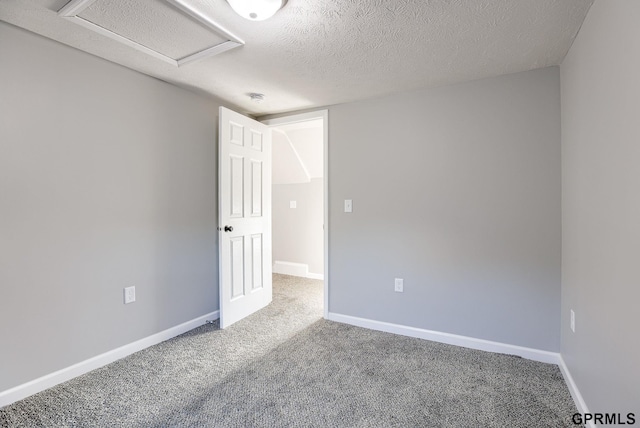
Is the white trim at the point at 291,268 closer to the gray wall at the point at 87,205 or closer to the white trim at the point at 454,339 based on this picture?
the white trim at the point at 454,339

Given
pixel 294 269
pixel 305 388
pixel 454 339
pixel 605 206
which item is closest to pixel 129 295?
pixel 305 388

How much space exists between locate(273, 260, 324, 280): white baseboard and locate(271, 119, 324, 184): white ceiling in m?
1.26

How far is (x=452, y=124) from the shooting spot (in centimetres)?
241

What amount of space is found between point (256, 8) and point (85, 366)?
7.65ft

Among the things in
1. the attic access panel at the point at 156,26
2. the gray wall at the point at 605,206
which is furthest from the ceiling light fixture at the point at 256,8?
the gray wall at the point at 605,206

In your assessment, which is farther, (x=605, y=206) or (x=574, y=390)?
(x=574, y=390)

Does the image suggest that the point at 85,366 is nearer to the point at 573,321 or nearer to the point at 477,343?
the point at 477,343

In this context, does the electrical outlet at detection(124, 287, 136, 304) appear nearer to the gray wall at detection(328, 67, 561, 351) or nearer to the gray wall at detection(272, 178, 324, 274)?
the gray wall at detection(328, 67, 561, 351)

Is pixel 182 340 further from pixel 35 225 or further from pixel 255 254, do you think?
pixel 35 225

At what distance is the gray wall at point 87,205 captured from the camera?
1689 millimetres

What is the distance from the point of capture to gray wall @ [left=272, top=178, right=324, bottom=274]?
455 cm

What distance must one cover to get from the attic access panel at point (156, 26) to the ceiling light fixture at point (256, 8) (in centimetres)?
24

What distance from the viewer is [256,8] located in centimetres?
144

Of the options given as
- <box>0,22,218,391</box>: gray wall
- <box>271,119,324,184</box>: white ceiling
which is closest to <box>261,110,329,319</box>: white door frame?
<box>271,119,324,184</box>: white ceiling
